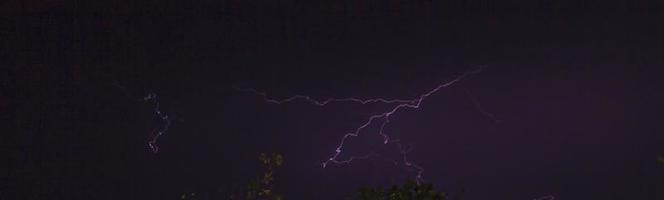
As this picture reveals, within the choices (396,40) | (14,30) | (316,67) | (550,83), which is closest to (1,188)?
(14,30)

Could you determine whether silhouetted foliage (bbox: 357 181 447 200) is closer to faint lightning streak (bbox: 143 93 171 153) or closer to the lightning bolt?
the lightning bolt

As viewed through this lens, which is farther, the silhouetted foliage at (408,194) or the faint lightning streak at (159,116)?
the faint lightning streak at (159,116)

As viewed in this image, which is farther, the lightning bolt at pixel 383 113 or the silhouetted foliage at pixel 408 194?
the lightning bolt at pixel 383 113

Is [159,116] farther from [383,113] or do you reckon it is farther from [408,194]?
[408,194]

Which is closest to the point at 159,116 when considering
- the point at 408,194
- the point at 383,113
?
the point at 383,113

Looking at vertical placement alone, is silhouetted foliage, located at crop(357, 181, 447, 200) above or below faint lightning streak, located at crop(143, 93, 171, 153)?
below

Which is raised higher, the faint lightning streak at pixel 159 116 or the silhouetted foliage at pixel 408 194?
the faint lightning streak at pixel 159 116

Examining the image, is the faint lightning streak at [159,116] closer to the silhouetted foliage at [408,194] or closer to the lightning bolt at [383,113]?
the lightning bolt at [383,113]

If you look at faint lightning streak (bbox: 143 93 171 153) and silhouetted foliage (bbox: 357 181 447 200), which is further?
faint lightning streak (bbox: 143 93 171 153)

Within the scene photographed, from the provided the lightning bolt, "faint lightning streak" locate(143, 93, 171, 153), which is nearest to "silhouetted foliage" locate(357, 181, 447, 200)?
the lightning bolt

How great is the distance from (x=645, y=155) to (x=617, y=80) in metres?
0.30

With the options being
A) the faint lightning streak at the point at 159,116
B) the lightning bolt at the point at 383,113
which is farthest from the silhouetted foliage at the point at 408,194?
the faint lightning streak at the point at 159,116

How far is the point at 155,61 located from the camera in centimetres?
258

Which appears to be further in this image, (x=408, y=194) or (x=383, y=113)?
(x=383, y=113)
